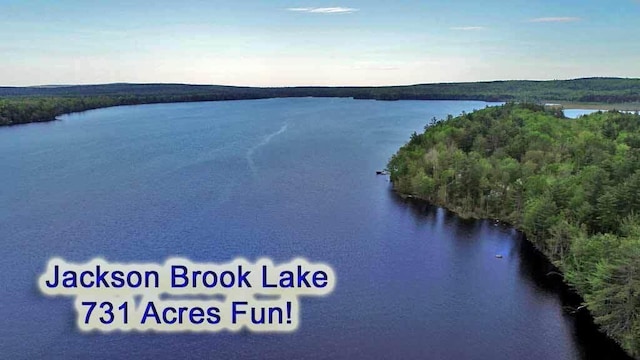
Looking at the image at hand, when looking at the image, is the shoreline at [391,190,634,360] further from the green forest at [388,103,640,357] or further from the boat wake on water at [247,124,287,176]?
the boat wake on water at [247,124,287,176]

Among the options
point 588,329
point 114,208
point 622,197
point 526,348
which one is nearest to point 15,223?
point 114,208

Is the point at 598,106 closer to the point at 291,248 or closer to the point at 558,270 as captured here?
the point at 558,270

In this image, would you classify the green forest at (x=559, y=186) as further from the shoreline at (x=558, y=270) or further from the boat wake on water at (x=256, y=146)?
the boat wake on water at (x=256, y=146)

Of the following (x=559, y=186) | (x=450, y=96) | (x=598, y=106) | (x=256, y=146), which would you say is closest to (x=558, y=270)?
(x=559, y=186)

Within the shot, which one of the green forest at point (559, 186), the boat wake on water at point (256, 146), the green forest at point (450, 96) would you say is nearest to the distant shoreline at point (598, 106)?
the green forest at point (450, 96)

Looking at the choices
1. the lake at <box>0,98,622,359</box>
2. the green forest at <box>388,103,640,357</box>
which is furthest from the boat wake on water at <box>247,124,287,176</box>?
the green forest at <box>388,103,640,357</box>

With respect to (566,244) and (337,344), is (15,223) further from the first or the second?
(566,244)

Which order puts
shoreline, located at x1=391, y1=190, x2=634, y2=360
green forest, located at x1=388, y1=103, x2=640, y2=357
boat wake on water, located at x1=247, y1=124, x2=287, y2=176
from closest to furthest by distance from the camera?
green forest, located at x1=388, y1=103, x2=640, y2=357 → shoreline, located at x1=391, y1=190, x2=634, y2=360 → boat wake on water, located at x1=247, y1=124, x2=287, y2=176
